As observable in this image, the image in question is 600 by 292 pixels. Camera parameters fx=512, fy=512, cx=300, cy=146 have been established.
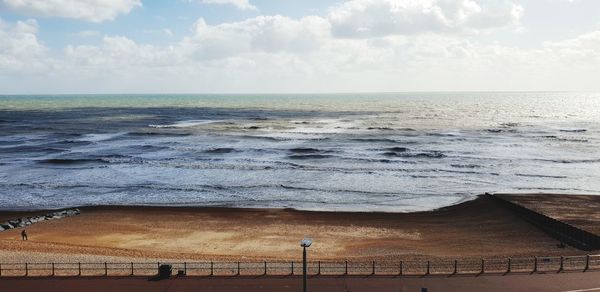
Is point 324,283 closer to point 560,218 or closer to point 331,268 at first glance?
point 331,268

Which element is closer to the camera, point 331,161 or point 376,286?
point 376,286

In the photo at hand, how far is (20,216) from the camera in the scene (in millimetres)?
45656

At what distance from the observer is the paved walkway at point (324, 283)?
24.8 metres

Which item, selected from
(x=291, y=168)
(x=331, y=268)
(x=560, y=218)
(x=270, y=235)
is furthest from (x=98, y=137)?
(x=331, y=268)

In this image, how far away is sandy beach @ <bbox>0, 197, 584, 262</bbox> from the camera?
3391 centimetres

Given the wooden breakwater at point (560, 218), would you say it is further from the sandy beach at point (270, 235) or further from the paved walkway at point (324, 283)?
the paved walkway at point (324, 283)

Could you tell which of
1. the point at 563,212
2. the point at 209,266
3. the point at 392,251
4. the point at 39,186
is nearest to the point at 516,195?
the point at 563,212

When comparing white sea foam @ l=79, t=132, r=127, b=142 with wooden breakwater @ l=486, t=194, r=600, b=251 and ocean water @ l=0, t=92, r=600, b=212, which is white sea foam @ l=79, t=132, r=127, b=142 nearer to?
ocean water @ l=0, t=92, r=600, b=212

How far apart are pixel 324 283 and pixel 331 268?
2268 millimetres

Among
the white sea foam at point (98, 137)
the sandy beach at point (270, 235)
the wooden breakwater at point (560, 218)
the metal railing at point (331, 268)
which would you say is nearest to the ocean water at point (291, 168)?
the white sea foam at point (98, 137)

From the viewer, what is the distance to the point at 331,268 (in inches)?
1099

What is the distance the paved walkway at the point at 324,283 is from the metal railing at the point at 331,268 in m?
0.73

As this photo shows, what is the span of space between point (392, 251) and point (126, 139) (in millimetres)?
83757

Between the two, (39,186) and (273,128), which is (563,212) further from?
(273,128)
